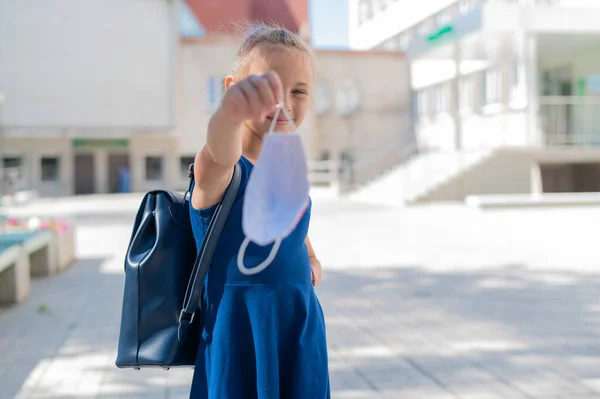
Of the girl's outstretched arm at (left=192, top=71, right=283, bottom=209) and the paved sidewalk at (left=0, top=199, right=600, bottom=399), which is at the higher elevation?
the girl's outstretched arm at (left=192, top=71, right=283, bottom=209)

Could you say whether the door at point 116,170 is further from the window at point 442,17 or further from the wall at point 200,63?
the window at point 442,17

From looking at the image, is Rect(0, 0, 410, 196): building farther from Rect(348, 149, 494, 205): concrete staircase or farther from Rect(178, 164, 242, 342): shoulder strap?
Rect(178, 164, 242, 342): shoulder strap

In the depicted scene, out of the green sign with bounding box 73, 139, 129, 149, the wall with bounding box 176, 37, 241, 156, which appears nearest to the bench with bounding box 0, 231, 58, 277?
the wall with bounding box 176, 37, 241, 156

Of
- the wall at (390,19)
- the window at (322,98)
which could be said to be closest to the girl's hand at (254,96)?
the window at (322,98)

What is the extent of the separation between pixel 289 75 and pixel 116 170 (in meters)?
34.0

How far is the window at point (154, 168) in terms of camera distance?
3450 cm

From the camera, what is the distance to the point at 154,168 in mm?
34594

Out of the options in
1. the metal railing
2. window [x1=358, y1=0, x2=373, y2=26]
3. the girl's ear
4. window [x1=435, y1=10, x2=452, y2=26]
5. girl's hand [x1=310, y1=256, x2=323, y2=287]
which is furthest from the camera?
window [x1=358, y1=0, x2=373, y2=26]

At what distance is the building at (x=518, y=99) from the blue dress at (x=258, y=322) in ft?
60.2

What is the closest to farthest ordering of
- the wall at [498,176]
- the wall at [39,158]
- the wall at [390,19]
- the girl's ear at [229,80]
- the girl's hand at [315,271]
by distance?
the girl's ear at [229,80] < the girl's hand at [315,271] < the wall at [498,176] < the wall at [39,158] < the wall at [390,19]

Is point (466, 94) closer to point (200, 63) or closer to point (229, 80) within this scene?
point (200, 63)

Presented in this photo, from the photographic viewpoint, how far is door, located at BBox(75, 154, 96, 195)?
34344 mm

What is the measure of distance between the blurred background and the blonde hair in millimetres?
247

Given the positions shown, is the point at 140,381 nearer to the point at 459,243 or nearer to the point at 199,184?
the point at 199,184
